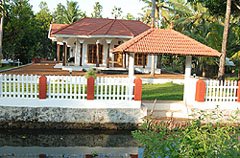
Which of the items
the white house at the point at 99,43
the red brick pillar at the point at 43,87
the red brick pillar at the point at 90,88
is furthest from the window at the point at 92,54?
the red brick pillar at the point at 43,87

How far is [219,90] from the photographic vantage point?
1215 centimetres

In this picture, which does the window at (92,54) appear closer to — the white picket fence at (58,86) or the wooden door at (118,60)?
the wooden door at (118,60)

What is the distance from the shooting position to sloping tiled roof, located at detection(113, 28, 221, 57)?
1250 centimetres

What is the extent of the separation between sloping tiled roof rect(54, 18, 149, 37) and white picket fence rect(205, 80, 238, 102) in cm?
1268

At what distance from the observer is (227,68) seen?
34.8 meters

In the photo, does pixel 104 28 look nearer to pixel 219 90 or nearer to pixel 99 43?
pixel 99 43

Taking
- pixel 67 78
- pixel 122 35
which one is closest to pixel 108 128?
pixel 67 78

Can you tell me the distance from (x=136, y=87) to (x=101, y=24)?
17.6m

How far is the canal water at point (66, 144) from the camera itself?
8.58 metres

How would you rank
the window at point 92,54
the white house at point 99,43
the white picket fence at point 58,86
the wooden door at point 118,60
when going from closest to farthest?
the white picket fence at point 58,86 → the white house at point 99,43 → the wooden door at point 118,60 → the window at point 92,54

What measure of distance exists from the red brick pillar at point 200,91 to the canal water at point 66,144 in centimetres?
304

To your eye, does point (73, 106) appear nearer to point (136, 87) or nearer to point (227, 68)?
point (136, 87)

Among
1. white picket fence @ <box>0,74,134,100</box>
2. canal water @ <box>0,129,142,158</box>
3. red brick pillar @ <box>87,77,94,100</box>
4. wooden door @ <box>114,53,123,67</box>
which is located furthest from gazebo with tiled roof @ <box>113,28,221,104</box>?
wooden door @ <box>114,53,123,67</box>

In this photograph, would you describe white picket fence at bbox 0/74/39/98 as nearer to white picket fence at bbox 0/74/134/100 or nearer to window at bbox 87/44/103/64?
white picket fence at bbox 0/74/134/100
